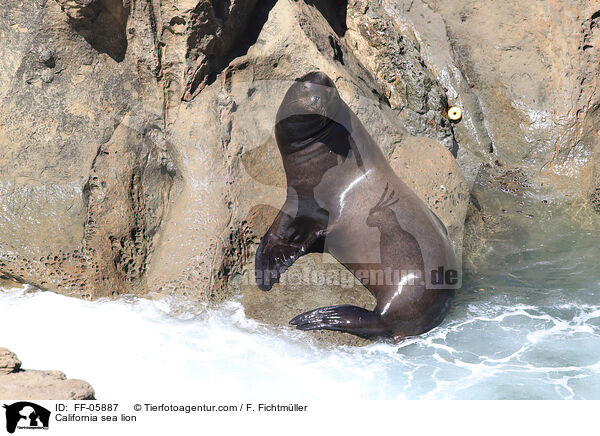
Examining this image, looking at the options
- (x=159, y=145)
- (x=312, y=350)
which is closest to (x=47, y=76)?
(x=159, y=145)

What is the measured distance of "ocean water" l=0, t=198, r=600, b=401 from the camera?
13.5 feet

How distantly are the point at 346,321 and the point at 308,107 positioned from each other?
1.66m

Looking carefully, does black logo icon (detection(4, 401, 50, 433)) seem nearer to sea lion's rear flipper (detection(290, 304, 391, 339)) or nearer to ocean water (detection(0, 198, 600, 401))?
ocean water (detection(0, 198, 600, 401))

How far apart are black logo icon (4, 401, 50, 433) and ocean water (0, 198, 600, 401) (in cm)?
53

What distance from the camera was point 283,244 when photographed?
519 cm

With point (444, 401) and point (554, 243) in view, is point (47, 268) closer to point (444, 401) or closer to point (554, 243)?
point (444, 401)

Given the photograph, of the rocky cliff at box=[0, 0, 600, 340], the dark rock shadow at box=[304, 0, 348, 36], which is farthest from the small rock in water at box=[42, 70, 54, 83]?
the dark rock shadow at box=[304, 0, 348, 36]

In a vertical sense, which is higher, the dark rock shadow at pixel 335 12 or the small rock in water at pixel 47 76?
the dark rock shadow at pixel 335 12

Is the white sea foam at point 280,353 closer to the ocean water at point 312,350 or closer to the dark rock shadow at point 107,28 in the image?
the ocean water at point 312,350

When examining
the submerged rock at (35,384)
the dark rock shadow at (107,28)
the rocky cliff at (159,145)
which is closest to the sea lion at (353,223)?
the rocky cliff at (159,145)

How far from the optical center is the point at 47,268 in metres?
5.03

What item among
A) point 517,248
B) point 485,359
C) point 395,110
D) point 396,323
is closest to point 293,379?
point 396,323

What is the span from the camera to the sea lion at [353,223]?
4.75 meters

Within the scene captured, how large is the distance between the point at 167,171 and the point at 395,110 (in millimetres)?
2569
